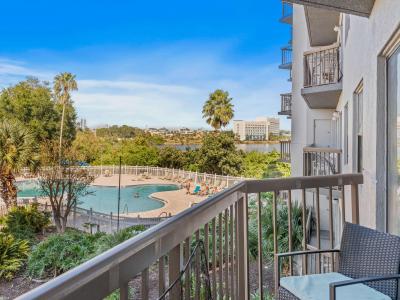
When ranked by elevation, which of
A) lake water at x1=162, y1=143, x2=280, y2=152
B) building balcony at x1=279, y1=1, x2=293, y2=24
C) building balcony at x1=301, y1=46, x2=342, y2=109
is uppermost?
building balcony at x1=279, y1=1, x2=293, y2=24

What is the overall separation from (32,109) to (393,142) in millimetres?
24938

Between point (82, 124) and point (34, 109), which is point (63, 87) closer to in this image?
point (34, 109)

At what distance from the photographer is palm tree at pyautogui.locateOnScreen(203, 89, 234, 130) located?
23953mm

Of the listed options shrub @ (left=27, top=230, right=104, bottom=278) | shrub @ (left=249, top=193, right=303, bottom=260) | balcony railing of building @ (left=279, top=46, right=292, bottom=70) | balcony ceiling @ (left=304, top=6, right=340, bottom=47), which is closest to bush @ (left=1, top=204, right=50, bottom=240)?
shrub @ (left=27, top=230, right=104, bottom=278)

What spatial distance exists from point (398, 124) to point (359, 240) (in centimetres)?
74

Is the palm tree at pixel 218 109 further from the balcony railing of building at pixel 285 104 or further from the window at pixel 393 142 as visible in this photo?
the window at pixel 393 142

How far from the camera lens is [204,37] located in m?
31.7

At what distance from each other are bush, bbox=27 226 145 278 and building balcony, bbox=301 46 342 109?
190 inches

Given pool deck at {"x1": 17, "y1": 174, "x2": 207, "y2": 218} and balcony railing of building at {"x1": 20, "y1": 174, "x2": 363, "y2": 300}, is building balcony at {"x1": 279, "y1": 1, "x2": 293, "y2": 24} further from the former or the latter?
balcony railing of building at {"x1": 20, "y1": 174, "x2": 363, "y2": 300}

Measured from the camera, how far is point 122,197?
22484 mm

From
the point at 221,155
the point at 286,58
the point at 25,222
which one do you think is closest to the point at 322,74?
the point at 286,58

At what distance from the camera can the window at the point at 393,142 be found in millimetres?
2041

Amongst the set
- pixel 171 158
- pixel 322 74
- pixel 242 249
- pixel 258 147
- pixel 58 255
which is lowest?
pixel 58 255

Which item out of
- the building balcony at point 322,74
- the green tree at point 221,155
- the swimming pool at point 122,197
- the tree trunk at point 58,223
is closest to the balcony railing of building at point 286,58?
the building balcony at point 322,74
